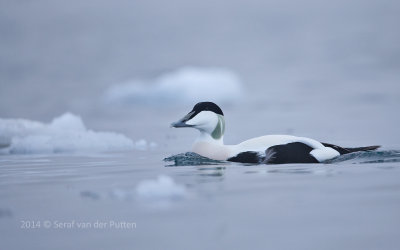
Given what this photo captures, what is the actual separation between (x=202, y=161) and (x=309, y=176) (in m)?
2.40

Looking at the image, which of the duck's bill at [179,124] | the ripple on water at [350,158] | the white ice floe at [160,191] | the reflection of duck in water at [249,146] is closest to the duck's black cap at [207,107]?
the reflection of duck in water at [249,146]

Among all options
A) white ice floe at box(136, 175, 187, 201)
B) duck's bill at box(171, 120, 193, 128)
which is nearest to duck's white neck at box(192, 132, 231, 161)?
duck's bill at box(171, 120, 193, 128)

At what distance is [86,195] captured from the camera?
4922 millimetres

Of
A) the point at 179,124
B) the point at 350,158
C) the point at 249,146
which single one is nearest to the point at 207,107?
the point at 179,124

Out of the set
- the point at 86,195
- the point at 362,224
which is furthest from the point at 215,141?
the point at 362,224

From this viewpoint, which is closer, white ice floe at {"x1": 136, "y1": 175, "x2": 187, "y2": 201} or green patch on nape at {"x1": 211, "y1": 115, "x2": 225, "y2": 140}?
white ice floe at {"x1": 136, "y1": 175, "x2": 187, "y2": 201}

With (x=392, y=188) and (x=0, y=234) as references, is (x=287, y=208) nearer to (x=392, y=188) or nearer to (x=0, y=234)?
(x=392, y=188)

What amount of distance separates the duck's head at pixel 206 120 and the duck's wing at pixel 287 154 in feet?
3.27

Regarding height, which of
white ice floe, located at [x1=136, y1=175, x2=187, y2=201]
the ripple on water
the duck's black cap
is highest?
Result: the duck's black cap

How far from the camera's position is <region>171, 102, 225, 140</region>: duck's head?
8211 millimetres

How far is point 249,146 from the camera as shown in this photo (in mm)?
7734

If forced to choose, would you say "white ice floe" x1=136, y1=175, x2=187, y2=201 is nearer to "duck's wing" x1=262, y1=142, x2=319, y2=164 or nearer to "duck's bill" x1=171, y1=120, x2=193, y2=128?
"duck's wing" x1=262, y1=142, x2=319, y2=164

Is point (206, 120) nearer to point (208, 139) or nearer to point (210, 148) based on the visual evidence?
point (208, 139)

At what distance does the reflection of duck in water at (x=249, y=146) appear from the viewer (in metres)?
7.63
